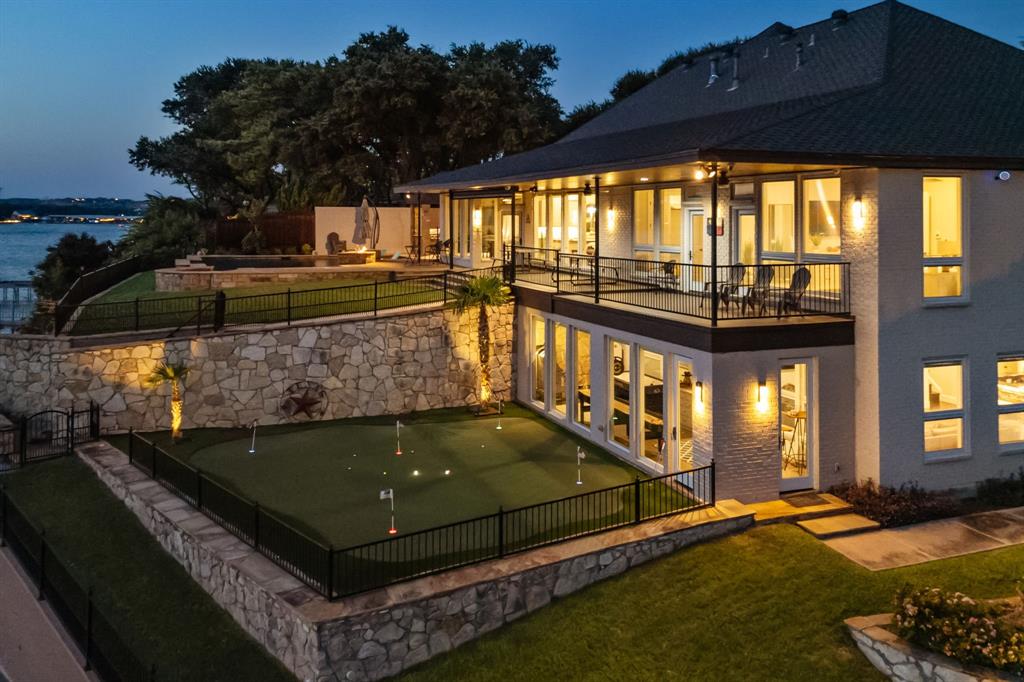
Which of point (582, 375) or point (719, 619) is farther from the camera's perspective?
point (582, 375)

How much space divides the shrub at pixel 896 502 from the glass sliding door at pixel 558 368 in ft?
23.2

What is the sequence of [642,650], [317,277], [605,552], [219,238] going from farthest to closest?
1. [219,238]
2. [317,277]
3. [605,552]
4. [642,650]

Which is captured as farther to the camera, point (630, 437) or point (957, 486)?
point (630, 437)

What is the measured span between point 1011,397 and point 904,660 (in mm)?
7585

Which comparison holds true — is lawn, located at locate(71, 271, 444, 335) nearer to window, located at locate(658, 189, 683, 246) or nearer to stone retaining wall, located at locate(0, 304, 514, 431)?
stone retaining wall, located at locate(0, 304, 514, 431)

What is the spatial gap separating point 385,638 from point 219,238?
27790 mm

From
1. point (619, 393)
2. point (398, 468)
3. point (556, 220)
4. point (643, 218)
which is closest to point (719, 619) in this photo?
point (619, 393)

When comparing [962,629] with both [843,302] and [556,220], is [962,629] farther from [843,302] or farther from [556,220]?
[556,220]

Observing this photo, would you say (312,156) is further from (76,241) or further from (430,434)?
(430,434)

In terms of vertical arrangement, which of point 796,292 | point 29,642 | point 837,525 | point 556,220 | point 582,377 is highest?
point 556,220

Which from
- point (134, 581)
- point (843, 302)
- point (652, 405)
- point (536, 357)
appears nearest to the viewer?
point (134, 581)

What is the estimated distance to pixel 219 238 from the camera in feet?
115

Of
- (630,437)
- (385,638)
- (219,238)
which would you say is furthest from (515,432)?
(219,238)

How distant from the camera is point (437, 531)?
1251cm
